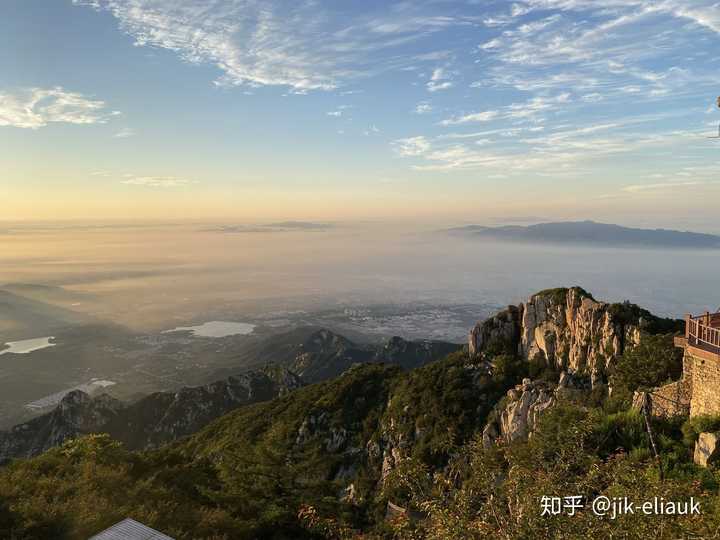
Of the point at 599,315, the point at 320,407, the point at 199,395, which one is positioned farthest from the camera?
the point at 199,395

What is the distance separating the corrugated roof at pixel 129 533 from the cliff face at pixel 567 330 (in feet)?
106

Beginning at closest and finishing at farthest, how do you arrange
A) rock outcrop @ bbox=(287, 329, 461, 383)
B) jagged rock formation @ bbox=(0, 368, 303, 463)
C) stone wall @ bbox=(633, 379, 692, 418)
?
stone wall @ bbox=(633, 379, 692, 418) → jagged rock formation @ bbox=(0, 368, 303, 463) → rock outcrop @ bbox=(287, 329, 461, 383)

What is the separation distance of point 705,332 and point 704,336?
6.4 inches

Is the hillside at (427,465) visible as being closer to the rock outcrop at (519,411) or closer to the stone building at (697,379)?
the rock outcrop at (519,411)

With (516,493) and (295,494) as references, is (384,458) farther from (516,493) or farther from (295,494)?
Result: (516,493)

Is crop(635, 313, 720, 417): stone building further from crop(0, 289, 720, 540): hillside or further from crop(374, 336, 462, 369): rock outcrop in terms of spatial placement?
crop(374, 336, 462, 369): rock outcrop

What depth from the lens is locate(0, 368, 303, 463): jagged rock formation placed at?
103 metres

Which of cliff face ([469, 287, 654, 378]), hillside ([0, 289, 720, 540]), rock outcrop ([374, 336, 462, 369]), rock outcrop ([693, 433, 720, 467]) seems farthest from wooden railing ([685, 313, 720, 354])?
rock outcrop ([374, 336, 462, 369])

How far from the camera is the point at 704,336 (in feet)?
57.1

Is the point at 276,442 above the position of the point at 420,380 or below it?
above

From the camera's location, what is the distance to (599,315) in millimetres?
37094

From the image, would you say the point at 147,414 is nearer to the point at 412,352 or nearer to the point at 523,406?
the point at 412,352

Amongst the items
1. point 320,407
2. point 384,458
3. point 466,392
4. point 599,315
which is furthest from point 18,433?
point 599,315

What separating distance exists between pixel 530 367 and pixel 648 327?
10817mm
